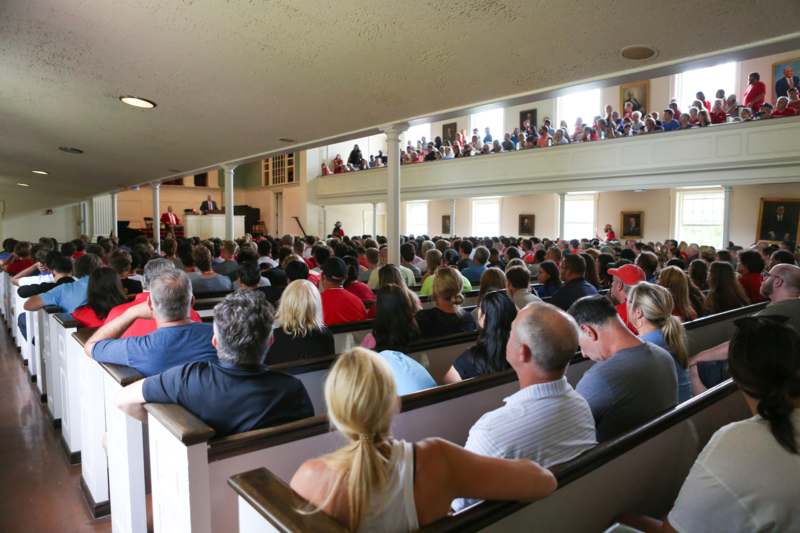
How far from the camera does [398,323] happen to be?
3.28 meters

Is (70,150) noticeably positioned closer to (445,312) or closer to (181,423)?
(445,312)

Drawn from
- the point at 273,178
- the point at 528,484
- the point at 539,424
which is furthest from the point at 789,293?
the point at 273,178

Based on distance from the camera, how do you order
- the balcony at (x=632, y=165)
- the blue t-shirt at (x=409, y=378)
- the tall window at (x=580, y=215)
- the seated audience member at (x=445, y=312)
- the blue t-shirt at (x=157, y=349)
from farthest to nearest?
the tall window at (x=580, y=215), the balcony at (x=632, y=165), the seated audience member at (x=445, y=312), the blue t-shirt at (x=409, y=378), the blue t-shirt at (x=157, y=349)

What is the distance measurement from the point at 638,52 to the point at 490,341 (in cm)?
227

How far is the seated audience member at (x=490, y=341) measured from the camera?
8.93 ft

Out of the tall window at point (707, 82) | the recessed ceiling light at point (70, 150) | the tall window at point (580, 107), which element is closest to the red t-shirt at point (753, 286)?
the recessed ceiling light at point (70, 150)

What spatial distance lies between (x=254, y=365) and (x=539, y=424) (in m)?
1.10

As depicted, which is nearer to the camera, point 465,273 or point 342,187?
point 465,273

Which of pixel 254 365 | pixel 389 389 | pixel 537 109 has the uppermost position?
pixel 537 109

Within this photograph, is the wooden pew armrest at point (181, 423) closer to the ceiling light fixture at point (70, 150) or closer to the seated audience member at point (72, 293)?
the seated audience member at point (72, 293)

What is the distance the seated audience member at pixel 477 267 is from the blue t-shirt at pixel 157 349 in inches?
175

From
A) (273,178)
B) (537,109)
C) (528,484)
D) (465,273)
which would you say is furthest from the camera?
(273,178)

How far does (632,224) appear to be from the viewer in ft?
52.6

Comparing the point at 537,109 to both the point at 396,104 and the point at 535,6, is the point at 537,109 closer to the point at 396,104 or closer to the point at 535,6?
the point at 396,104
